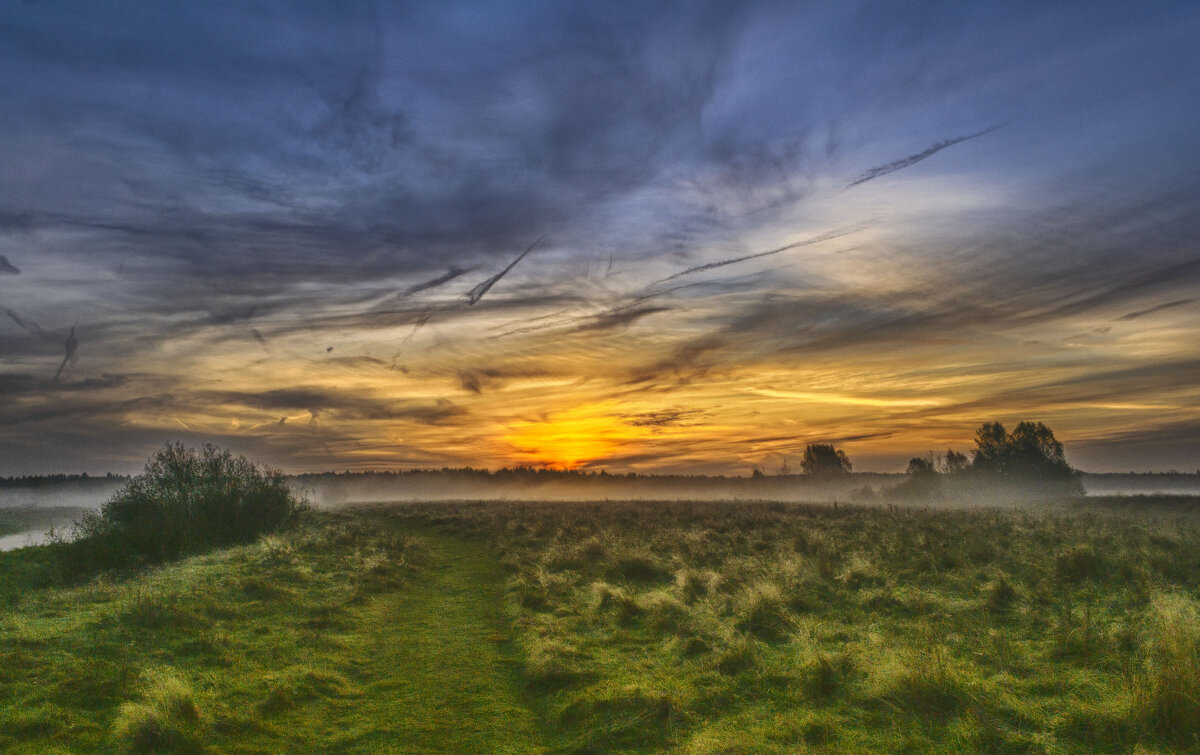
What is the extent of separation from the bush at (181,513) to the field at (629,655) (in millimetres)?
3007

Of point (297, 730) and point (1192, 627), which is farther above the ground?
point (1192, 627)

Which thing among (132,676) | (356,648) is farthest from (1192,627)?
(132,676)

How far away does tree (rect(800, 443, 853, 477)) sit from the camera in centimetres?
10794

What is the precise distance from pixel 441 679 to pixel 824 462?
361ft

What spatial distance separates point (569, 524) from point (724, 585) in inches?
687

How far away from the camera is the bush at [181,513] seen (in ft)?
70.5

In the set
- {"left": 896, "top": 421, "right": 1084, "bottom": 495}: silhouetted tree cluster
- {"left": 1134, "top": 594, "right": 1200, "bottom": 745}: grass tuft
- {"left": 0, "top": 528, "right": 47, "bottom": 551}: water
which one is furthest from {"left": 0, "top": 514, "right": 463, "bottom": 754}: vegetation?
{"left": 896, "top": 421, "right": 1084, "bottom": 495}: silhouetted tree cluster

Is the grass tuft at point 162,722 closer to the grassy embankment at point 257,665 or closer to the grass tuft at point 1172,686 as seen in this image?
the grassy embankment at point 257,665

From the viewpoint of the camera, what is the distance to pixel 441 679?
975 centimetres

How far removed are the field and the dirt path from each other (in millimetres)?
55

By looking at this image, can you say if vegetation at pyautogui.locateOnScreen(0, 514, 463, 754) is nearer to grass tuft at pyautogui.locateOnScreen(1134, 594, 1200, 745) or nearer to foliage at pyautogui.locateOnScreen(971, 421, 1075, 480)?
grass tuft at pyautogui.locateOnScreen(1134, 594, 1200, 745)

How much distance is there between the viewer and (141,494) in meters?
24.3

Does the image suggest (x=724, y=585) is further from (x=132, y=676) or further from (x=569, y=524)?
(x=569, y=524)

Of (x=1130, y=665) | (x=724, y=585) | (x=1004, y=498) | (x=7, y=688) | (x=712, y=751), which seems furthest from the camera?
(x=1004, y=498)
